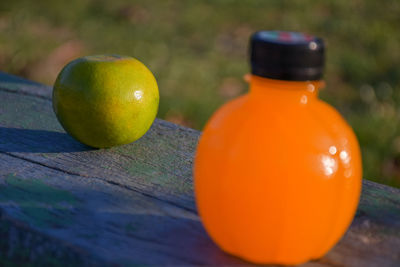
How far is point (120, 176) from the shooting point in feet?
4.20

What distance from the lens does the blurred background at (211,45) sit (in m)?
3.21

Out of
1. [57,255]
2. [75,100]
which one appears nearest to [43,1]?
[75,100]

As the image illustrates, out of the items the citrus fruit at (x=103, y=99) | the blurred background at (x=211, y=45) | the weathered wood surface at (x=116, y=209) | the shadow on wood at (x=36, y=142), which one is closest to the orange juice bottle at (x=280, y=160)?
the weathered wood surface at (x=116, y=209)

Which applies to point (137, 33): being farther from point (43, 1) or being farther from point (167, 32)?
point (43, 1)

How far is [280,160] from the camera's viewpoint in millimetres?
833

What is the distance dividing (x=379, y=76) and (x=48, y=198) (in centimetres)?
324

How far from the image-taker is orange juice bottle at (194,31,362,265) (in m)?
0.82

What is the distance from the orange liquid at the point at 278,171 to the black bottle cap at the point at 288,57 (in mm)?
24

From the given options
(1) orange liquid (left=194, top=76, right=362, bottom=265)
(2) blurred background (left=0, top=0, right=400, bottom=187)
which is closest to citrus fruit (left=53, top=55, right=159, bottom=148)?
(1) orange liquid (left=194, top=76, right=362, bottom=265)

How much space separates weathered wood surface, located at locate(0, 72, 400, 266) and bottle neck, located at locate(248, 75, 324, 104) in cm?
32

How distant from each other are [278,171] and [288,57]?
0.61 ft

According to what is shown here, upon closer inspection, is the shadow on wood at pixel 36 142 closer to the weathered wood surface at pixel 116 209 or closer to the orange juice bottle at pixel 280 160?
the weathered wood surface at pixel 116 209

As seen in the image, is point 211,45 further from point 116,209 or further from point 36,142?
point 116,209

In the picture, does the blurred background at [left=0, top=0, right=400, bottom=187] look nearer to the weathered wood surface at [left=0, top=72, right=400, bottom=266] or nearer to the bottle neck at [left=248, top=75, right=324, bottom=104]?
the weathered wood surface at [left=0, top=72, right=400, bottom=266]
